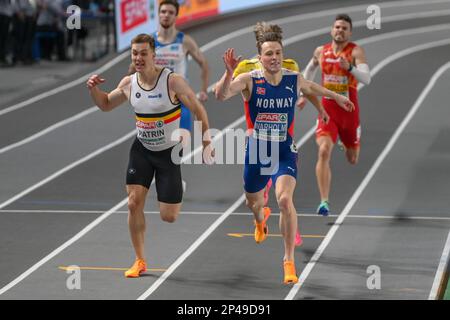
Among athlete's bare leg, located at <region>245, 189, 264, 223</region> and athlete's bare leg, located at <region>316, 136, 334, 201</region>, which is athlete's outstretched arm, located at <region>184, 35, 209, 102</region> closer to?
athlete's bare leg, located at <region>316, 136, 334, 201</region>

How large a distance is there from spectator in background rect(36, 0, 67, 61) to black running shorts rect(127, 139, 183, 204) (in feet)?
48.0

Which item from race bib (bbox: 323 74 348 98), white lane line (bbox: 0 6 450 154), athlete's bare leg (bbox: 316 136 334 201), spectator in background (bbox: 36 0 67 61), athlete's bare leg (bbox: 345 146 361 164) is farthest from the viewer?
spectator in background (bbox: 36 0 67 61)

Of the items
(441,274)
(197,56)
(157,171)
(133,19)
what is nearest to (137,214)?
(157,171)

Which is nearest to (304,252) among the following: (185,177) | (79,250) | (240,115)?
(79,250)

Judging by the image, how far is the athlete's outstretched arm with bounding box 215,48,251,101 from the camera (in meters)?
11.3

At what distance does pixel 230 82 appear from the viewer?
1169cm

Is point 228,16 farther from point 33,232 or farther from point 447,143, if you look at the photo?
point 33,232

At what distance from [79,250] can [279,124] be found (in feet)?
8.79

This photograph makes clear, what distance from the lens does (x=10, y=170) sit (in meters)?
17.6

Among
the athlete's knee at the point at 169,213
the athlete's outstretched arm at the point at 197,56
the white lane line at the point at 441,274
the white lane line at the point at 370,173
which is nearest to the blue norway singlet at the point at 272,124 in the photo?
the athlete's knee at the point at 169,213

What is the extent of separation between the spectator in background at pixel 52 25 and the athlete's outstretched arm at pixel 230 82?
14.8 meters

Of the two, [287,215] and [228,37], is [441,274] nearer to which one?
[287,215]

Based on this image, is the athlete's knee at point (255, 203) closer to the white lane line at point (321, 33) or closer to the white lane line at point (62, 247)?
the white lane line at point (62, 247)

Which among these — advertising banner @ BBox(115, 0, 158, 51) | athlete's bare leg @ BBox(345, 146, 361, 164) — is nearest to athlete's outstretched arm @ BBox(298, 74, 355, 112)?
athlete's bare leg @ BBox(345, 146, 361, 164)
